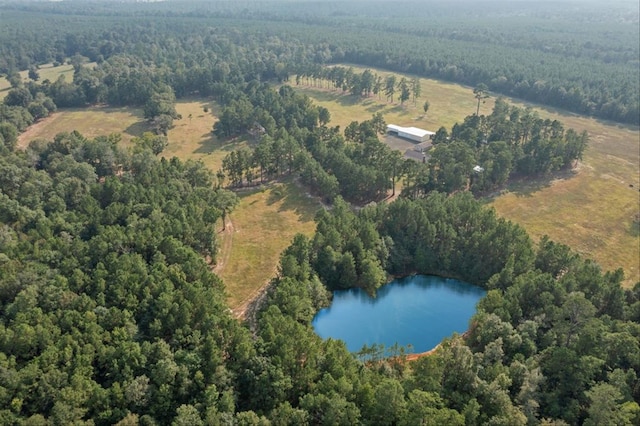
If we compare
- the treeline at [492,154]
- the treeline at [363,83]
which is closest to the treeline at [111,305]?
the treeline at [492,154]

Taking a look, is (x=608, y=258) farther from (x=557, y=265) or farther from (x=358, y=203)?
(x=358, y=203)

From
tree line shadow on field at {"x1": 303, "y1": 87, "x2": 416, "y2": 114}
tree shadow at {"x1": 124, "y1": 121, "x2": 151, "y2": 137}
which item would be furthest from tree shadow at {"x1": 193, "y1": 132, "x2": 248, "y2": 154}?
tree line shadow on field at {"x1": 303, "y1": 87, "x2": 416, "y2": 114}

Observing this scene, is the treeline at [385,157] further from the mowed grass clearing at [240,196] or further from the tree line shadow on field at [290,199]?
the mowed grass clearing at [240,196]

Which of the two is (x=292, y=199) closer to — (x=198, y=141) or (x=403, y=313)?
(x=403, y=313)

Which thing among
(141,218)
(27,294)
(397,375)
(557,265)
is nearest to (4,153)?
(141,218)

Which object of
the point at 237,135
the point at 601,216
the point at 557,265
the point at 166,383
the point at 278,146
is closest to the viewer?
the point at 166,383

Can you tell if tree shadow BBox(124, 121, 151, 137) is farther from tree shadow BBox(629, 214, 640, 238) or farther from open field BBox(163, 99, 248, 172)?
tree shadow BBox(629, 214, 640, 238)
